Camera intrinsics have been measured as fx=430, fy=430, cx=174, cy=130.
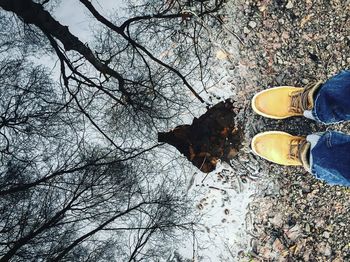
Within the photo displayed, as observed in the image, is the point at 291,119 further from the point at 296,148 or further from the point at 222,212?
the point at 222,212

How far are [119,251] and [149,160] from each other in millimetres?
648

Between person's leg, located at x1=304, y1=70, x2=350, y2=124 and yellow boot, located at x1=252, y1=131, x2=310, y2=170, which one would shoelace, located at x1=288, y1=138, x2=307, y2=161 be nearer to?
yellow boot, located at x1=252, y1=131, x2=310, y2=170

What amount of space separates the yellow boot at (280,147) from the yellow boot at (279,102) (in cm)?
13

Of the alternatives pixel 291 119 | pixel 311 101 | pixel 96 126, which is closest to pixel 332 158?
pixel 311 101

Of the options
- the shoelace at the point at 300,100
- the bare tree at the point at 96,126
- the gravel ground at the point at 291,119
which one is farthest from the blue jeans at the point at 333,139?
the bare tree at the point at 96,126

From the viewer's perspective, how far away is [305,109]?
2469mm

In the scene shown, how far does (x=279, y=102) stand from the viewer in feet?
8.80

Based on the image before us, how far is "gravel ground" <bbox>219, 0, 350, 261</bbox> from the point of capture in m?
2.85

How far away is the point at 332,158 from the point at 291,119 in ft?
2.71

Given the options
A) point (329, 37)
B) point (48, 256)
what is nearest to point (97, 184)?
point (48, 256)

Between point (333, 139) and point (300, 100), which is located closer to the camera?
point (333, 139)

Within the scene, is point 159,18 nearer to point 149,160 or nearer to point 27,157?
point 149,160

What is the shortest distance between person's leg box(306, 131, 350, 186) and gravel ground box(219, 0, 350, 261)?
0.67 metres

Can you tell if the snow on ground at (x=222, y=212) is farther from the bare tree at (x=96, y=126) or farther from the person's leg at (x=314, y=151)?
the person's leg at (x=314, y=151)
